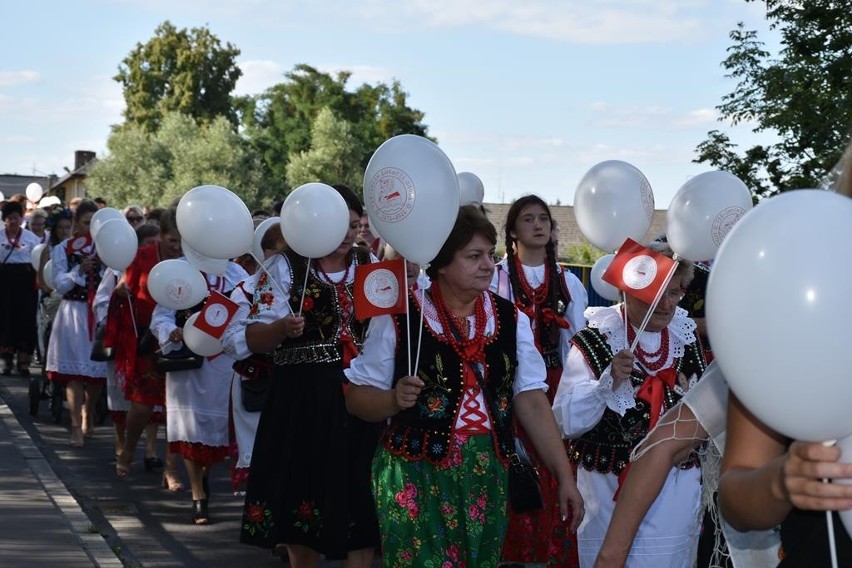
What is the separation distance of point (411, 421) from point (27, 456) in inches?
255

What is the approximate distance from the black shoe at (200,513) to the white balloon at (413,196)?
4.20 meters

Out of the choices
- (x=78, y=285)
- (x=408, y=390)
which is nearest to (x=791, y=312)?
(x=408, y=390)

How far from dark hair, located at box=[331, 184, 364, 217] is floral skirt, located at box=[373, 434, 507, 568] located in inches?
95.2

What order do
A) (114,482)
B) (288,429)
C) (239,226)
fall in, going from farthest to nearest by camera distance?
(114,482)
(239,226)
(288,429)

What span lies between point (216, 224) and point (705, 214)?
9.52ft

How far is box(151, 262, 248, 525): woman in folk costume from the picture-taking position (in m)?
9.21

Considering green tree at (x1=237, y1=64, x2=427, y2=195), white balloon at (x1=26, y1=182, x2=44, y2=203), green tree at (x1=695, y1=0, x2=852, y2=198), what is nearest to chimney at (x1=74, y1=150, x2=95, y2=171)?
green tree at (x1=237, y1=64, x2=427, y2=195)

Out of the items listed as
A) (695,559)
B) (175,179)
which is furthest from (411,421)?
(175,179)

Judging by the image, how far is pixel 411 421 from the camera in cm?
510

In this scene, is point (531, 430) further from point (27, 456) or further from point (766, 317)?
point (27, 456)

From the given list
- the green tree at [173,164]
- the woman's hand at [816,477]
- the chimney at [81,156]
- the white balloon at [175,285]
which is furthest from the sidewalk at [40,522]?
the chimney at [81,156]

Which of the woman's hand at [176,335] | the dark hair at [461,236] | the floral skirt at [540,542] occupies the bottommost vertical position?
the floral skirt at [540,542]

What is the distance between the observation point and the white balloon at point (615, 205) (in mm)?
6652

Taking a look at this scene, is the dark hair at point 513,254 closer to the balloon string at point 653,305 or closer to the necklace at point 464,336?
the balloon string at point 653,305
